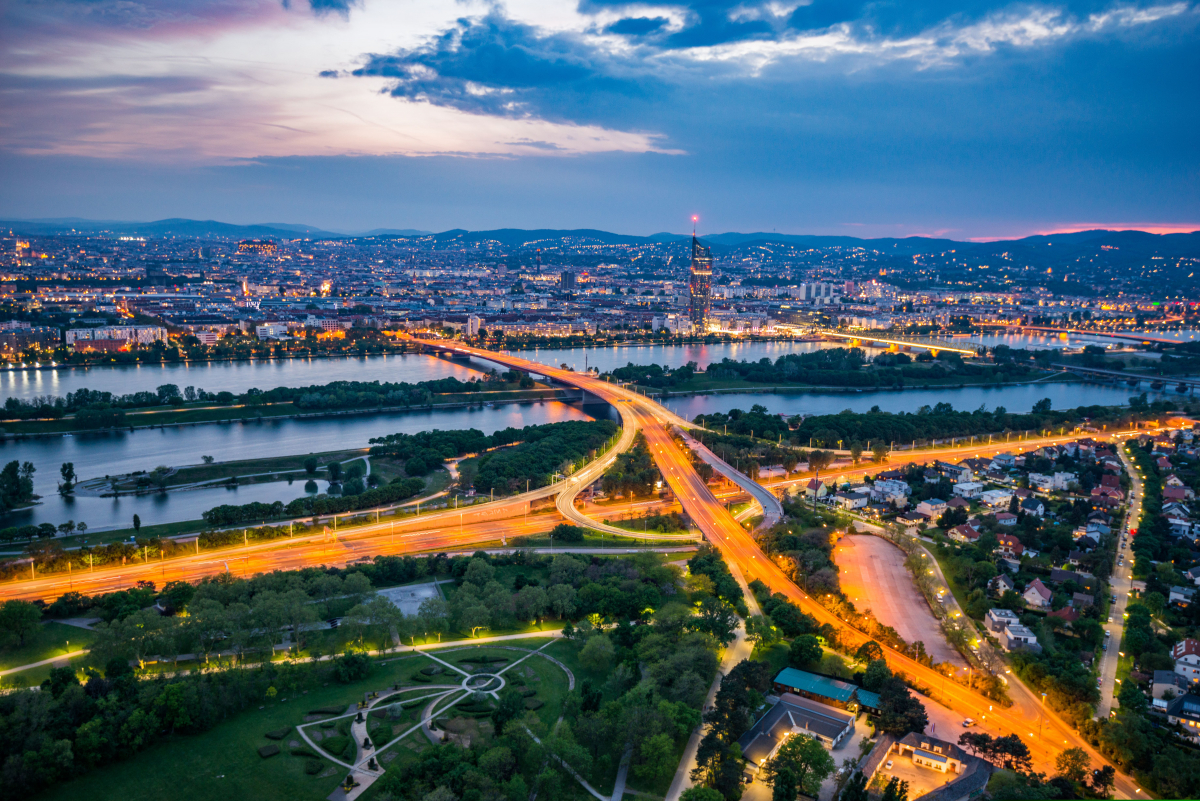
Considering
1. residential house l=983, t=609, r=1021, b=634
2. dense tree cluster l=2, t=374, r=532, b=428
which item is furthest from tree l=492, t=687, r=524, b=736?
dense tree cluster l=2, t=374, r=532, b=428

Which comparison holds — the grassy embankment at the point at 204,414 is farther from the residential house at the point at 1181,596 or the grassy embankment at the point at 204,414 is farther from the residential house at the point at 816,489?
the residential house at the point at 1181,596

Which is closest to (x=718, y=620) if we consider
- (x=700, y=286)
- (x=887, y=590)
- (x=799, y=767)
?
(x=799, y=767)

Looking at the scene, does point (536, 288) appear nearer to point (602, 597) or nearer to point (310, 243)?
point (602, 597)

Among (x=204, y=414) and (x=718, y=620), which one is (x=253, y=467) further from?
(x=718, y=620)

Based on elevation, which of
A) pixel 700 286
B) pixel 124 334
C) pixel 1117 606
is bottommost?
pixel 1117 606

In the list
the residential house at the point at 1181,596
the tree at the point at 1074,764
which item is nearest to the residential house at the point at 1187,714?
the tree at the point at 1074,764

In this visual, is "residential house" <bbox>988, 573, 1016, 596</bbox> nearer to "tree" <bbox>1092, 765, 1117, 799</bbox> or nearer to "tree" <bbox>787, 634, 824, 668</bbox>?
"tree" <bbox>787, 634, 824, 668</bbox>
